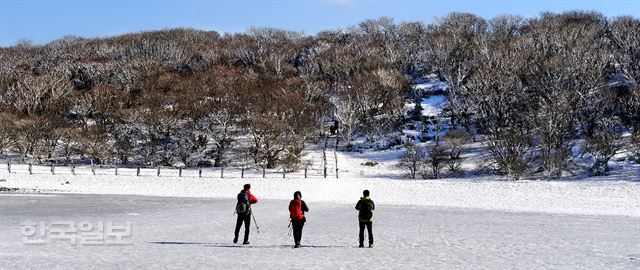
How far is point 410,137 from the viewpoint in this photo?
68312 millimetres

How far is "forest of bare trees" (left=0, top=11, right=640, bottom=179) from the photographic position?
183 feet

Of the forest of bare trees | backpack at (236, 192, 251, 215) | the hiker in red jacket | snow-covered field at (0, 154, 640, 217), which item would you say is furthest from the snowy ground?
the forest of bare trees

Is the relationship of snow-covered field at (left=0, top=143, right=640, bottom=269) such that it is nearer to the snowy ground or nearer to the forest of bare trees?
the snowy ground

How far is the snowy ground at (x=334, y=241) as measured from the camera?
1299 centimetres

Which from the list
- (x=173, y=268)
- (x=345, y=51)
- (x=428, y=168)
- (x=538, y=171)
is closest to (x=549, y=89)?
(x=538, y=171)

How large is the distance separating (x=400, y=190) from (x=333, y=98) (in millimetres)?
41695

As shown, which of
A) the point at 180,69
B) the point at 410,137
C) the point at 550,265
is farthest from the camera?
the point at 180,69

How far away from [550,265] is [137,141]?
55.5 m

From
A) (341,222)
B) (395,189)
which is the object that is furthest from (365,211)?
(395,189)

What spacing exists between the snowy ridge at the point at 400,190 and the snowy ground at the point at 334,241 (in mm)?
5688

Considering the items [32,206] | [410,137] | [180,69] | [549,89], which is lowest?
[32,206]

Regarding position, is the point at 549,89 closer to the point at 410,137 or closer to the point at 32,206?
the point at 410,137

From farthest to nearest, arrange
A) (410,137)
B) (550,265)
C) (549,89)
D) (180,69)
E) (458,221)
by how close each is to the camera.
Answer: (180,69)
(410,137)
(549,89)
(458,221)
(550,265)

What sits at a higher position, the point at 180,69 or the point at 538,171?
the point at 180,69
